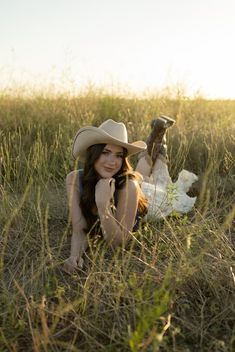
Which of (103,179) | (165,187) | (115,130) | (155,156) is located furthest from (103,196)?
(155,156)

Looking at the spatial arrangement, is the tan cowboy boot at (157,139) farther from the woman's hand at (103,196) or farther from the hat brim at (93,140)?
the woman's hand at (103,196)

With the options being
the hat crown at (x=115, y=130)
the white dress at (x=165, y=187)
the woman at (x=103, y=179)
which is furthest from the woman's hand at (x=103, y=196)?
the white dress at (x=165, y=187)

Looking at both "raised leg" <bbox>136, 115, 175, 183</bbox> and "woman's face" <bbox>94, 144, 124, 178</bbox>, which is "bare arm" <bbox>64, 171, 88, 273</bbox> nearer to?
"woman's face" <bbox>94, 144, 124, 178</bbox>

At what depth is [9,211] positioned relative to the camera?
8.91 feet

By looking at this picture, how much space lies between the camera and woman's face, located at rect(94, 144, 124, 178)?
254 centimetres

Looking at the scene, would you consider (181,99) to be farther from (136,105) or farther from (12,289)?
(12,289)

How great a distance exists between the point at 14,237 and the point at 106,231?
2.23 feet

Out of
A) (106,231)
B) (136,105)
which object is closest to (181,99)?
(136,105)

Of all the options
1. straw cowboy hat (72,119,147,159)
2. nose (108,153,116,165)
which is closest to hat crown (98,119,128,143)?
straw cowboy hat (72,119,147,159)

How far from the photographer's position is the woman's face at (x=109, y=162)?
8.35 ft

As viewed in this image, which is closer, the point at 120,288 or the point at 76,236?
the point at 120,288

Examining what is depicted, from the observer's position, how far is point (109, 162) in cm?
254

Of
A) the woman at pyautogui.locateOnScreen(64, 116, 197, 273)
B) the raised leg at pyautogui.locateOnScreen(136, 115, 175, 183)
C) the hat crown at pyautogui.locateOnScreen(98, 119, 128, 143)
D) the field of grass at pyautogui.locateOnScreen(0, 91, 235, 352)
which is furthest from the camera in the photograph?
the raised leg at pyautogui.locateOnScreen(136, 115, 175, 183)

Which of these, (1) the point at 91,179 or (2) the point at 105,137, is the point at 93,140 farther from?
(1) the point at 91,179
